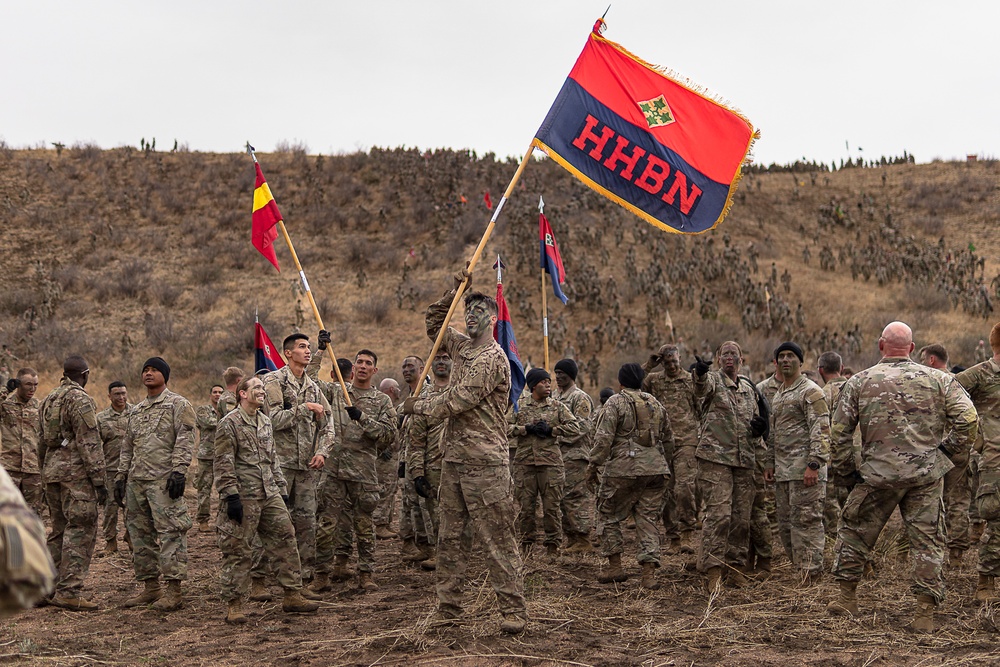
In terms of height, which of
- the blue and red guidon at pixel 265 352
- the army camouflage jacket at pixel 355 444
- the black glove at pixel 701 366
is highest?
the blue and red guidon at pixel 265 352

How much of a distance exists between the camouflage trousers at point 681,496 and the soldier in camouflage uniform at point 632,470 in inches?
75.8

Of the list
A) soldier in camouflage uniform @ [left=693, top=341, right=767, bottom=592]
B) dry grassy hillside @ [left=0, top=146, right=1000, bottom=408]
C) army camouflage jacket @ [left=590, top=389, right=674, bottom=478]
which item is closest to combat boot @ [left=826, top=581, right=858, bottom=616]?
soldier in camouflage uniform @ [left=693, top=341, right=767, bottom=592]

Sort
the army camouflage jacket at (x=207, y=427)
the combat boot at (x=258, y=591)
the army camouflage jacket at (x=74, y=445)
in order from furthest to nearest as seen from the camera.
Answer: the army camouflage jacket at (x=207, y=427), the army camouflage jacket at (x=74, y=445), the combat boot at (x=258, y=591)

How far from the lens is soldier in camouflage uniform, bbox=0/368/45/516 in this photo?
37.5 feet

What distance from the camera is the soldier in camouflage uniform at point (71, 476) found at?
8641 millimetres

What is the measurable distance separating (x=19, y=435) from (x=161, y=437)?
432cm

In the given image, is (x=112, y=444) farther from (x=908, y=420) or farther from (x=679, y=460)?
(x=908, y=420)

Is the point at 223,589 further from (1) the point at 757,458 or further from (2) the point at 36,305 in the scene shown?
(2) the point at 36,305

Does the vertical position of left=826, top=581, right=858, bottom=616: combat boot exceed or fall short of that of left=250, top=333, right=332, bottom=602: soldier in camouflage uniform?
it falls short

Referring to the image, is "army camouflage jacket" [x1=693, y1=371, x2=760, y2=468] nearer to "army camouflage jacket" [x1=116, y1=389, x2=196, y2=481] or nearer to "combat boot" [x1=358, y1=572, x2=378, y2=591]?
"combat boot" [x1=358, y1=572, x2=378, y2=591]

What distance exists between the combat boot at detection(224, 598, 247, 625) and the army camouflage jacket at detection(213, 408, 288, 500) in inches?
37.5

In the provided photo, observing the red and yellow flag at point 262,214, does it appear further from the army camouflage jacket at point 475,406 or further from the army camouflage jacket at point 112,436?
the army camouflage jacket at point 475,406

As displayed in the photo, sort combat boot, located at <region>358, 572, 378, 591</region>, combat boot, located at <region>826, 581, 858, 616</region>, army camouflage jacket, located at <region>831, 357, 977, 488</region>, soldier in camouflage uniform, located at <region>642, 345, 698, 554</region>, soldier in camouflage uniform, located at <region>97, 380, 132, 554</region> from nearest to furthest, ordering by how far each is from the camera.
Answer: army camouflage jacket, located at <region>831, 357, 977, 488</region> → combat boot, located at <region>826, 581, 858, 616</region> → combat boot, located at <region>358, 572, 378, 591</region> → soldier in camouflage uniform, located at <region>642, 345, 698, 554</region> → soldier in camouflage uniform, located at <region>97, 380, 132, 554</region>

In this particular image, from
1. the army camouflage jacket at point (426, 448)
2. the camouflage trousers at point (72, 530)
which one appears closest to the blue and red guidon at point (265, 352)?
the army camouflage jacket at point (426, 448)
